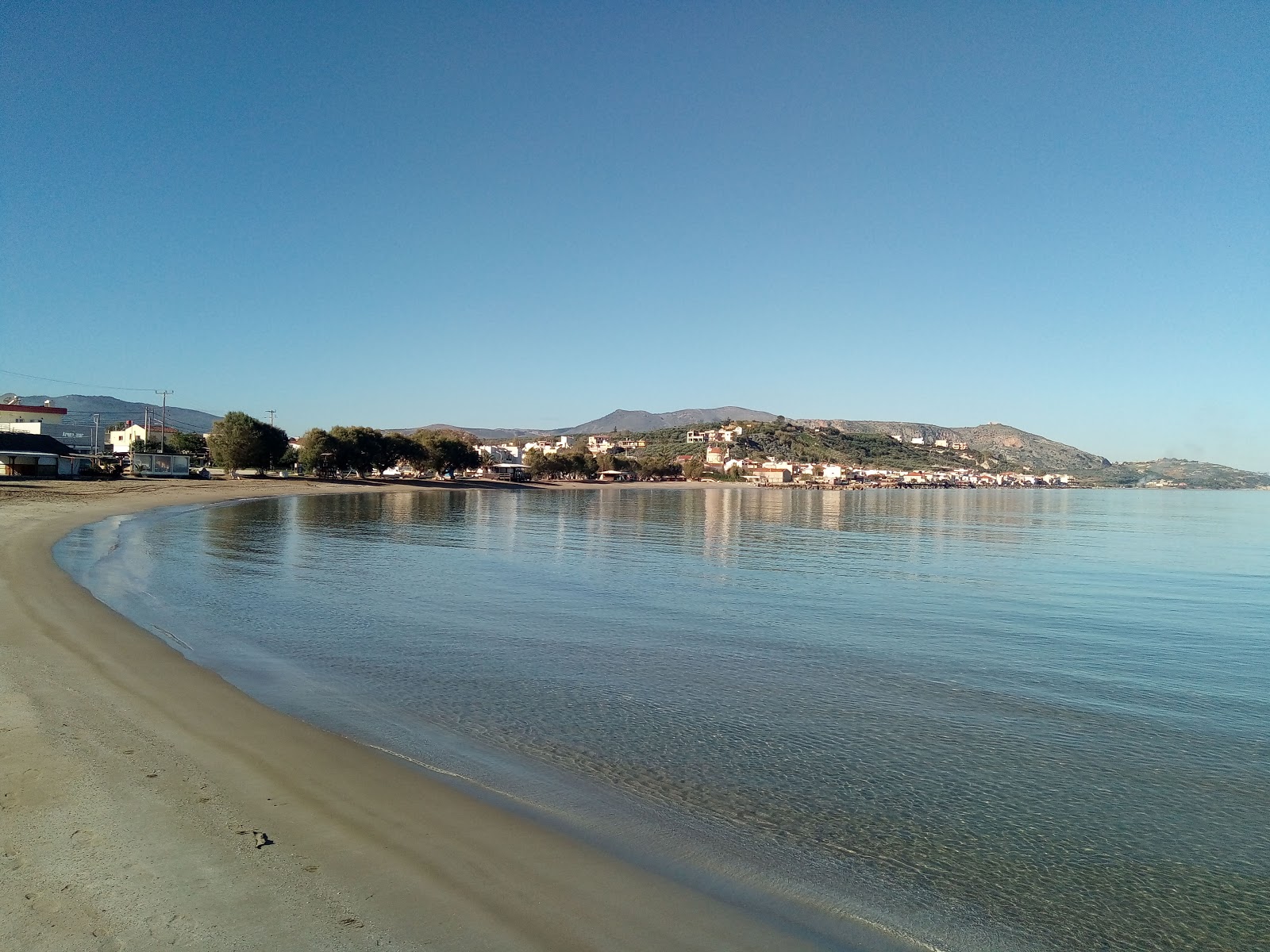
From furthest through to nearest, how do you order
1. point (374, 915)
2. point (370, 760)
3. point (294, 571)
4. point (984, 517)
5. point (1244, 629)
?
point (984, 517)
point (294, 571)
point (1244, 629)
point (370, 760)
point (374, 915)

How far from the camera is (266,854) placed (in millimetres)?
5219

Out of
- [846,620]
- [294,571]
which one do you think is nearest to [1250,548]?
[846,620]

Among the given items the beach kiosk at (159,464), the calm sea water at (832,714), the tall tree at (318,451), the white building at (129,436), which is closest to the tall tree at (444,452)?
the tall tree at (318,451)

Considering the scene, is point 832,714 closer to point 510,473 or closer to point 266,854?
point 266,854

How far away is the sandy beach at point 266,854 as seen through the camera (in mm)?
4395

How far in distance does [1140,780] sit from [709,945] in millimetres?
5753

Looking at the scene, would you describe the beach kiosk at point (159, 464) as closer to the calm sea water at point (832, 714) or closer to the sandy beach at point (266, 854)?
the calm sea water at point (832, 714)

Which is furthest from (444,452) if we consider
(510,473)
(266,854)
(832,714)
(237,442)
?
(266,854)

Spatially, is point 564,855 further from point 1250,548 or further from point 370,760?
point 1250,548

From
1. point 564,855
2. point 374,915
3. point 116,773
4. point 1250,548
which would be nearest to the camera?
point 374,915

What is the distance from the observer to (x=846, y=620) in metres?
17.0

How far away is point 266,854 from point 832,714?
271 inches

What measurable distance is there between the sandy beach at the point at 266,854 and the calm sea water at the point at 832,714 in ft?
2.16

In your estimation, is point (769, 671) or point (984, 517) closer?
point (769, 671)
